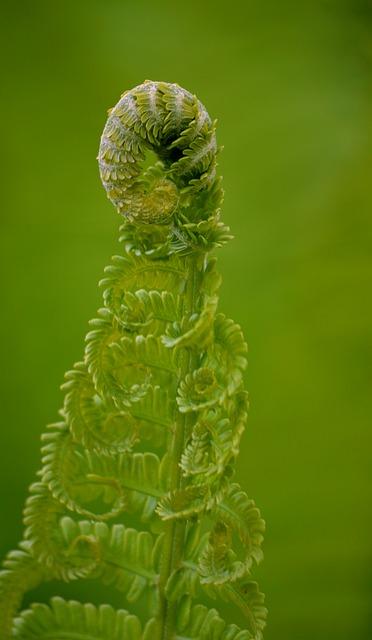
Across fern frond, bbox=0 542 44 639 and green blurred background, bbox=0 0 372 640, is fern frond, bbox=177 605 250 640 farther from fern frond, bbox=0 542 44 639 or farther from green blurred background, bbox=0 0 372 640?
green blurred background, bbox=0 0 372 640

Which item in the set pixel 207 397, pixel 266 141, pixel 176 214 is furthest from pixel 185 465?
pixel 266 141

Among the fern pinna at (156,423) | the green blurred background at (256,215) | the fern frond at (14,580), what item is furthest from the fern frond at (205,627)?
the green blurred background at (256,215)

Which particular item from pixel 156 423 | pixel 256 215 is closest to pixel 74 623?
pixel 156 423

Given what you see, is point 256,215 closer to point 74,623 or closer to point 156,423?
point 156,423

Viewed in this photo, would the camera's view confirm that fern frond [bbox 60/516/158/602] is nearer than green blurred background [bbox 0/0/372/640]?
Yes

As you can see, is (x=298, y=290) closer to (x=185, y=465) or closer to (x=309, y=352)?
(x=309, y=352)

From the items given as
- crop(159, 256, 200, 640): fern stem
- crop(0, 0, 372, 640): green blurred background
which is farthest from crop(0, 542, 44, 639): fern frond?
crop(0, 0, 372, 640): green blurred background
